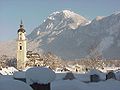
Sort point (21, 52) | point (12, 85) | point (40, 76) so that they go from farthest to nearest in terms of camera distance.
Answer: point (21, 52)
point (40, 76)
point (12, 85)

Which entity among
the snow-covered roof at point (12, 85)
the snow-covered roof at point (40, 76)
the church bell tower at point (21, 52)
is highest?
the church bell tower at point (21, 52)

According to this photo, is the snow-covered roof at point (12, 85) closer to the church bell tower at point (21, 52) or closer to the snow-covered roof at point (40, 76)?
the snow-covered roof at point (40, 76)

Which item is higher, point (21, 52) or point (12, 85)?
point (21, 52)

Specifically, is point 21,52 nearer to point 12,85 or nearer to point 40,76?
point 40,76

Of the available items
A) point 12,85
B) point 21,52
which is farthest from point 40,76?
point 21,52

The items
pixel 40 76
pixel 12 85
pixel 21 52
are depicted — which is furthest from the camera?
pixel 21 52

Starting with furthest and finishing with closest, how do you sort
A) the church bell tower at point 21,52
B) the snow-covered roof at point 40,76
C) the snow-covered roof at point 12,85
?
1. the church bell tower at point 21,52
2. the snow-covered roof at point 40,76
3. the snow-covered roof at point 12,85

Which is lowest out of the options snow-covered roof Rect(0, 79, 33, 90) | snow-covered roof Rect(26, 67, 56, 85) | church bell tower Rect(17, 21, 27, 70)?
snow-covered roof Rect(0, 79, 33, 90)

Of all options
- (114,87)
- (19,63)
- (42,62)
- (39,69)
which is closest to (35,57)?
(42,62)

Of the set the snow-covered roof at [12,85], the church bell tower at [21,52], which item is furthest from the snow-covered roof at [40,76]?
the church bell tower at [21,52]

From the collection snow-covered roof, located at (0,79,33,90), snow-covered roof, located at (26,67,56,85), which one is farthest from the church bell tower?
snow-covered roof, located at (0,79,33,90)

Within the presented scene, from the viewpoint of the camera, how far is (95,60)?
379ft

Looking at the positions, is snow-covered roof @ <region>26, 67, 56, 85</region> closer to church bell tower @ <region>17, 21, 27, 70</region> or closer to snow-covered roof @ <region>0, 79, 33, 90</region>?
snow-covered roof @ <region>0, 79, 33, 90</region>

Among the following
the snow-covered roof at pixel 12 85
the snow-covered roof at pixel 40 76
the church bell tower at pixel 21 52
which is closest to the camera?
the snow-covered roof at pixel 12 85
